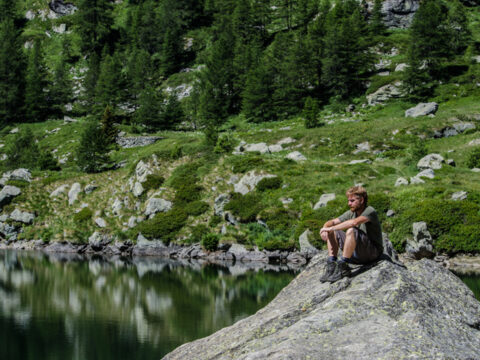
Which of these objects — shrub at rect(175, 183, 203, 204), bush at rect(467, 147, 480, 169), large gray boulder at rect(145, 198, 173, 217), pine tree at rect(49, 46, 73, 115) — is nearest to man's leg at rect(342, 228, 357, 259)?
shrub at rect(175, 183, 203, 204)

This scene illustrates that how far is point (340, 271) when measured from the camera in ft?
34.1

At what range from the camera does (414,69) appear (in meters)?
73.1

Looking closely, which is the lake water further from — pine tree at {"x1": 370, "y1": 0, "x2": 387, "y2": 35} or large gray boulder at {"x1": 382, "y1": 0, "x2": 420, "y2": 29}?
large gray boulder at {"x1": 382, "y1": 0, "x2": 420, "y2": 29}

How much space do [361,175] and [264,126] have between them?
101 feet

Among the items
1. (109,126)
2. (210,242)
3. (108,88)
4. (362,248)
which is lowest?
(210,242)

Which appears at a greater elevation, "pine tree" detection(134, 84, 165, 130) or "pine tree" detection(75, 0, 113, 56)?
"pine tree" detection(75, 0, 113, 56)

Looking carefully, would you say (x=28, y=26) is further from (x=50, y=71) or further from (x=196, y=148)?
(x=196, y=148)

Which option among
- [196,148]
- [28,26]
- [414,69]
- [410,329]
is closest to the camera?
[410,329]

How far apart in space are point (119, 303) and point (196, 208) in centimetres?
2235

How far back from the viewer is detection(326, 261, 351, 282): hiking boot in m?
10.3

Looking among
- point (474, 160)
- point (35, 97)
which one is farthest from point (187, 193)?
point (35, 97)

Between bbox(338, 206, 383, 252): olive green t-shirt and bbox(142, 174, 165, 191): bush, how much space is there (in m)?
46.5

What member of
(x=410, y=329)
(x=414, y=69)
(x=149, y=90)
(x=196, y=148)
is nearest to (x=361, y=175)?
(x=196, y=148)

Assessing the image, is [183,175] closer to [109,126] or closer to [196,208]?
[196,208]
